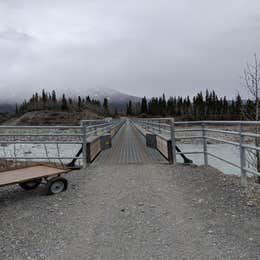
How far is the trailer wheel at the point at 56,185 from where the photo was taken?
454 cm

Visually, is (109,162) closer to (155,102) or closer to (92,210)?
(92,210)

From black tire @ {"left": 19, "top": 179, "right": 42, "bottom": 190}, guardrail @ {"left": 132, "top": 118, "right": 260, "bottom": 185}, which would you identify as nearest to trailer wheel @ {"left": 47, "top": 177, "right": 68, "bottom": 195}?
black tire @ {"left": 19, "top": 179, "right": 42, "bottom": 190}

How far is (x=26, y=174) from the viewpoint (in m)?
4.68

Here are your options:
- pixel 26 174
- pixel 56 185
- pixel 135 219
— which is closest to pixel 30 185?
pixel 26 174

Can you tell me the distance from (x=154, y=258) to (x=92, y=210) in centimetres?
148

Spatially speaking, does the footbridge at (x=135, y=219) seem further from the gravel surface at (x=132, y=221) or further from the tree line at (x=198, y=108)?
the tree line at (x=198, y=108)

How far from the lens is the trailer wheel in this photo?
4537mm

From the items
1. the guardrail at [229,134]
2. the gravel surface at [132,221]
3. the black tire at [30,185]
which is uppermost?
the guardrail at [229,134]

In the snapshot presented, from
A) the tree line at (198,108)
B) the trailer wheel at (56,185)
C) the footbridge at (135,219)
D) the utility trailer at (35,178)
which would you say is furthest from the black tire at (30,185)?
the tree line at (198,108)

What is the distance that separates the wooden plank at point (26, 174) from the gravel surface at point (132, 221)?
1.15 ft

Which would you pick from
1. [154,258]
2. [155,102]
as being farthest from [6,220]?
[155,102]

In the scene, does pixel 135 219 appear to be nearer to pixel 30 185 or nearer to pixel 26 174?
pixel 26 174

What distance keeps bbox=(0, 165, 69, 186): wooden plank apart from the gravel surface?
0.35 metres

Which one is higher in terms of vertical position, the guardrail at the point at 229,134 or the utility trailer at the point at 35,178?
the guardrail at the point at 229,134
